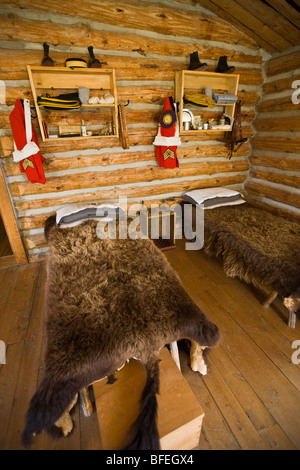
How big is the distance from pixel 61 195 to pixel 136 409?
8.82 feet

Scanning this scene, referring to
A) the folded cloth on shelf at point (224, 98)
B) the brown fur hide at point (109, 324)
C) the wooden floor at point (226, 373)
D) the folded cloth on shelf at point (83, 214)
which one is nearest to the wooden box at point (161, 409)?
the brown fur hide at point (109, 324)

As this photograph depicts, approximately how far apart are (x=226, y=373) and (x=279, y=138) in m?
3.31

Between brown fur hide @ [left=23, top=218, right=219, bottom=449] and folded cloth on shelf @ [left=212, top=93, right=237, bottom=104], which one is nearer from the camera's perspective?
brown fur hide @ [left=23, top=218, right=219, bottom=449]

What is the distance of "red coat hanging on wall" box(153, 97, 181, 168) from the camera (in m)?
2.99

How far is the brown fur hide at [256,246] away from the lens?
2170 millimetres

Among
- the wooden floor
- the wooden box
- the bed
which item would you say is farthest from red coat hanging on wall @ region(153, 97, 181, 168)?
the wooden box

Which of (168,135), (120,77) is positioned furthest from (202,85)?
(120,77)

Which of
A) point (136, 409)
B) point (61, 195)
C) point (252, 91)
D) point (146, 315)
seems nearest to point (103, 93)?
point (61, 195)

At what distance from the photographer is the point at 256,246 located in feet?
8.22

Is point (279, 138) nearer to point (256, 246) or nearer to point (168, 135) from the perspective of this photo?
point (168, 135)

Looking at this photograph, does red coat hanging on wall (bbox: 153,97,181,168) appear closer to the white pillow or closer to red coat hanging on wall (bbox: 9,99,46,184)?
the white pillow

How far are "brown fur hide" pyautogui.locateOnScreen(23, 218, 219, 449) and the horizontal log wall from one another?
2.44m

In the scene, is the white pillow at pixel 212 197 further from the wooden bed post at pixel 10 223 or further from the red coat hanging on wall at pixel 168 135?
the wooden bed post at pixel 10 223
